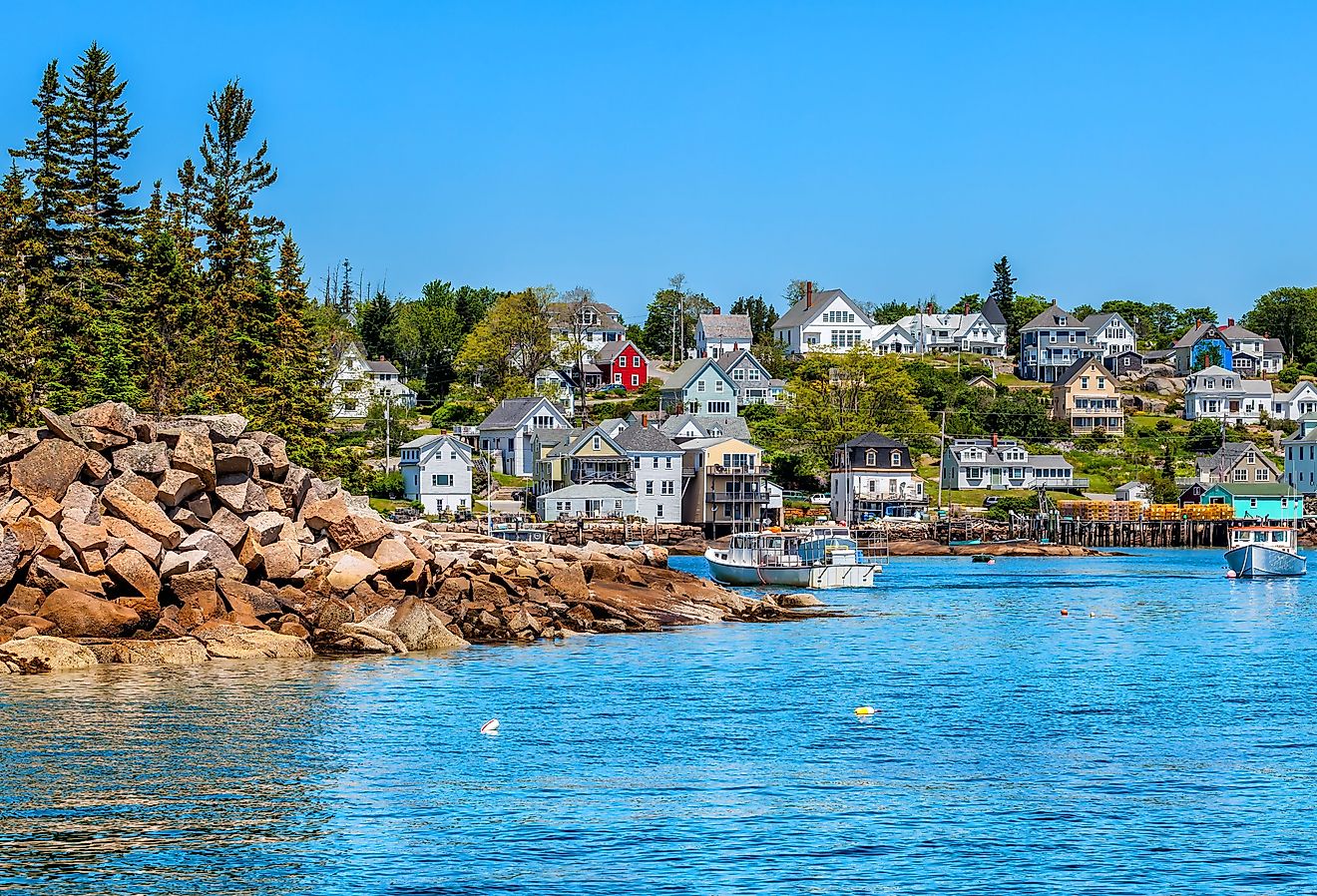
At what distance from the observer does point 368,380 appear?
465 ft

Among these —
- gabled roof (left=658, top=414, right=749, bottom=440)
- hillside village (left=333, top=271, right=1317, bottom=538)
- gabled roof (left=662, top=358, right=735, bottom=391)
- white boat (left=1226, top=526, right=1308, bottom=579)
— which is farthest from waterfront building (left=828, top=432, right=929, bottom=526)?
white boat (left=1226, top=526, right=1308, bottom=579)

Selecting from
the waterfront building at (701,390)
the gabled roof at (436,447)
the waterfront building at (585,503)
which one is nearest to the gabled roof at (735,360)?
the waterfront building at (701,390)

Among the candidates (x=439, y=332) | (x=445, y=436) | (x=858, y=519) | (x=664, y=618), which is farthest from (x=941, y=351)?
(x=664, y=618)

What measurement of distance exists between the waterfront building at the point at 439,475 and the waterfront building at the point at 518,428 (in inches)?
553

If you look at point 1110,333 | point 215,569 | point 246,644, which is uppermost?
point 1110,333

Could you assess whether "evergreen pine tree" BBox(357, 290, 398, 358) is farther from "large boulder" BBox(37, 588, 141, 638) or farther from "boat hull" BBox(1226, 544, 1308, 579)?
"large boulder" BBox(37, 588, 141, 638)

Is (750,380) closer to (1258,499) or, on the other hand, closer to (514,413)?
(514,413)

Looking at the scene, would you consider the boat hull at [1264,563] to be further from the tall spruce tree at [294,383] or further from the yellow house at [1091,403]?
the yellow house at [1091,403]

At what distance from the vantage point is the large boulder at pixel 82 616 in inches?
1583

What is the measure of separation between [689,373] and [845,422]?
56.8 feet

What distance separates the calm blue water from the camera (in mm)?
21062

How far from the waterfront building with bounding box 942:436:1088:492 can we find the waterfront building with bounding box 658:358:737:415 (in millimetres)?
23526

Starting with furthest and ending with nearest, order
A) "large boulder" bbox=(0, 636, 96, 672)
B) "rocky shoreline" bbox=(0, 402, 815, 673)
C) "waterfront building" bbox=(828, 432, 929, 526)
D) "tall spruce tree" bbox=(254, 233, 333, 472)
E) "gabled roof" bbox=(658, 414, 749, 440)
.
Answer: "gabled roof" bbox=(658, 414, 749, 440) < "waterfront building" bbox=(828, 432, 929, 526) < "tall spruce tree" bbox=(254, 233, 333, 472) < "rocky shoreline" bbox=(0, 402, 815, 673) < "large boulder" bbox=(0, 636, 96, 672)

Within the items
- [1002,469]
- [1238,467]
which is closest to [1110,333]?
[1238,467]
